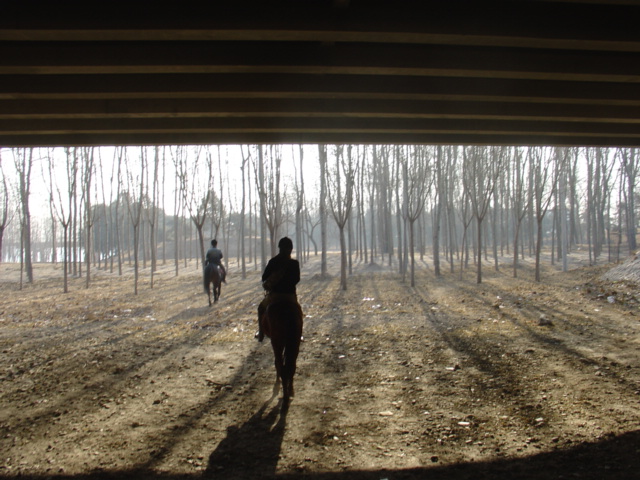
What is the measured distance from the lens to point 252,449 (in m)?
4.19

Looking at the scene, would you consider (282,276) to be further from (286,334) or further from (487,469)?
(487,469)

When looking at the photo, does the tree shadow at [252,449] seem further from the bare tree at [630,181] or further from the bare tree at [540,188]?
the bare tree at [630,181]

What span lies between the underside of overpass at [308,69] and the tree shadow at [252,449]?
4339mm

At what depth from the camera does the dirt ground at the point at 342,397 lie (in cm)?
389

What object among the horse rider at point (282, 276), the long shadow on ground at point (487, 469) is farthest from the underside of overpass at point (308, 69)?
the long shadow on ground at point (487, 469)

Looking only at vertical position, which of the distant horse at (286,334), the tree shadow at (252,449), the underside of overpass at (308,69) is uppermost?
the underside of overpass at (308,69)

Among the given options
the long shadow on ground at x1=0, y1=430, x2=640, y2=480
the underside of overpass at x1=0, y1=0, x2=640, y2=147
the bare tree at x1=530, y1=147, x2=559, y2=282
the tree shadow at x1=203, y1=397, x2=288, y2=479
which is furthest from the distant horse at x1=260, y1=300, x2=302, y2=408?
the bare tree at x1=530, y1=147, x2=559, y2=282

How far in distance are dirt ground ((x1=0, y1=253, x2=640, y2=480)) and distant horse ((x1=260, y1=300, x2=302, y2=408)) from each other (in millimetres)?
396

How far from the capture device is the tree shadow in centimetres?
377

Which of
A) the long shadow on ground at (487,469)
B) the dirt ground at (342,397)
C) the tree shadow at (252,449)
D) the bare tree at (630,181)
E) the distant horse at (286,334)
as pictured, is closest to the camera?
the long shadow on ground at (487,469)

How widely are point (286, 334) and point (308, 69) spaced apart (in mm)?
3444

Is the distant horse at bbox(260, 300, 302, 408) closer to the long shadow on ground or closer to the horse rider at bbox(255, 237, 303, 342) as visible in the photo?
the horse rider at bbox(255, 237, 303, 342)

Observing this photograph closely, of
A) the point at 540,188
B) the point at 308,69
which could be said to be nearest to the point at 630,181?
the point at 540,188

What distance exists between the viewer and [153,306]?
1478cm
